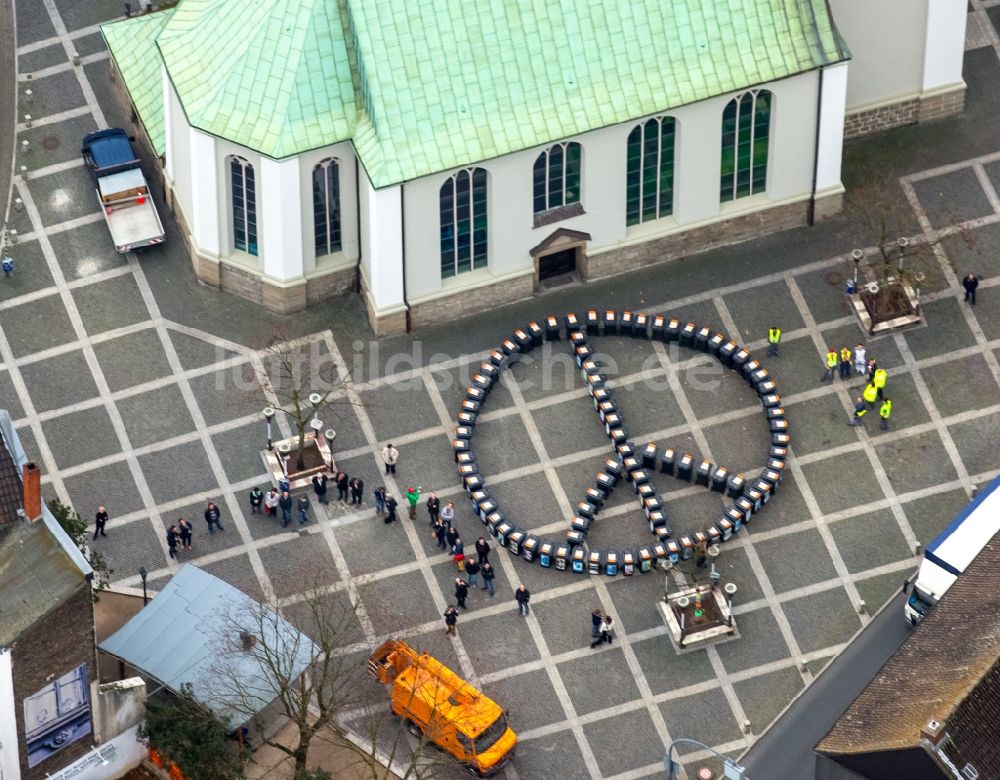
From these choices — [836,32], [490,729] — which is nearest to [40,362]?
[490,729]

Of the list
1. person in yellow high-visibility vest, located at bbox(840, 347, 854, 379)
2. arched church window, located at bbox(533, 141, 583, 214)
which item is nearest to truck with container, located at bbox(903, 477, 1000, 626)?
person in yellow high-visibility vest, located at bbox(840, 347, 854, 379)

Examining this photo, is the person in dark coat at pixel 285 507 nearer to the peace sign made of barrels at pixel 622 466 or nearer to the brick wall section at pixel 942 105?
the peace sign made of barrels at pixel 622 466

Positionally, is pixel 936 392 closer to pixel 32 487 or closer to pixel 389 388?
pixel 389 388

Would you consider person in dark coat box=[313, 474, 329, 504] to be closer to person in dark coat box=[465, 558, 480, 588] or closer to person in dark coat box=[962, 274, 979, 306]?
person in dark coat box=[465, 558, 480, 588]

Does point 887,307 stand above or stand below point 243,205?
below

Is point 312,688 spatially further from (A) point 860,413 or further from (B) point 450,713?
(A) point 860,413

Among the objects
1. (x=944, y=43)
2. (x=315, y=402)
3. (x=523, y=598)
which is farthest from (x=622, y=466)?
(x=944, y=43)

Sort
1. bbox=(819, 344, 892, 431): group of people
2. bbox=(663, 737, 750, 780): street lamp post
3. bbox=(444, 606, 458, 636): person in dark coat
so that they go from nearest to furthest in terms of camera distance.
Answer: bbox=(663, 737, 750, 780): street lamp post → bbox=(444, 606, 458, 636): person in dark coat → bbox=(819, 344, 892, 431): group of people
